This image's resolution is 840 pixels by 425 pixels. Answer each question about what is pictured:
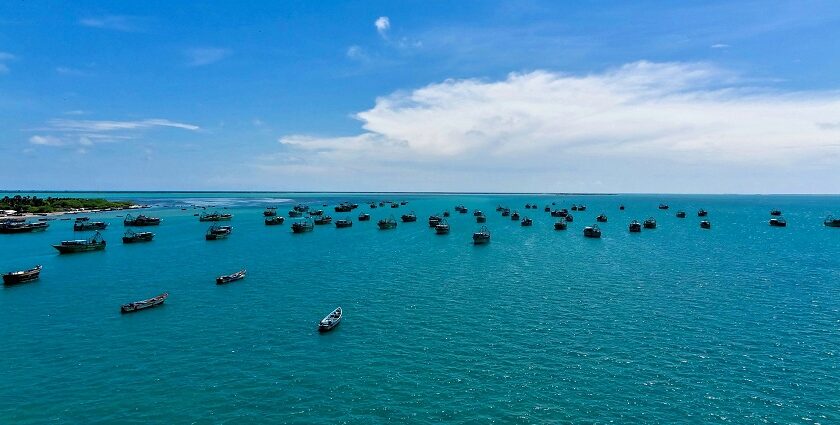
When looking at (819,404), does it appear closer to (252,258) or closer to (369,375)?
(369,375)

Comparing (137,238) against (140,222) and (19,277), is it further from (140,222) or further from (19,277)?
(19,277)

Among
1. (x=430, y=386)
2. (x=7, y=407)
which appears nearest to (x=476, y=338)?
(x=430, y=386)

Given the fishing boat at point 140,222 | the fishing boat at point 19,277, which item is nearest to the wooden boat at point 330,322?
the fishing boat at point 19,277

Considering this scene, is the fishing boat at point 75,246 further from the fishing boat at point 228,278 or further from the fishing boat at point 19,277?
the fishing boat at point 228,278

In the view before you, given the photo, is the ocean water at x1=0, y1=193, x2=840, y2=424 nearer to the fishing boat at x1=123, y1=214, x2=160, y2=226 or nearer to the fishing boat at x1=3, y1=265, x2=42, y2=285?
the fishing boat at x1=3, y1=265, x2=42, y2=285

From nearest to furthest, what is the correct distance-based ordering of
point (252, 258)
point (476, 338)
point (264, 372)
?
point (264, 372)
point (476, 338)
point (252, 258)
